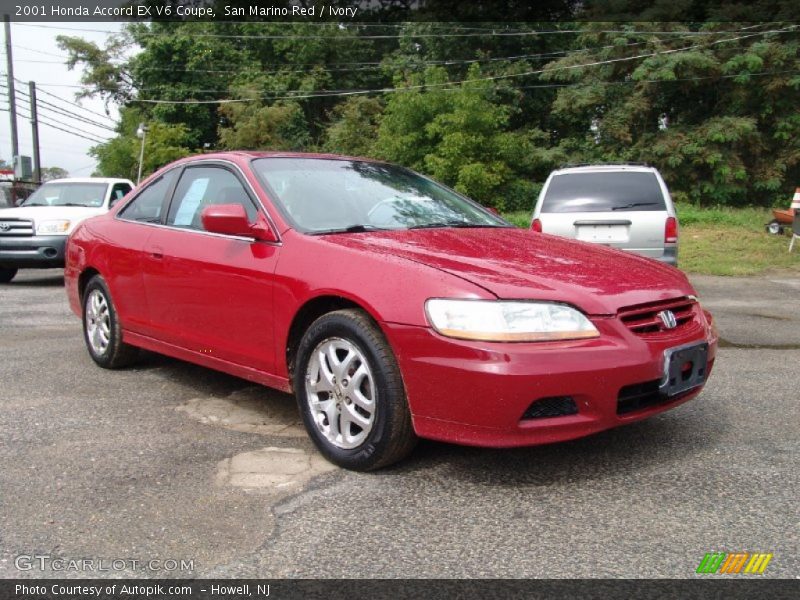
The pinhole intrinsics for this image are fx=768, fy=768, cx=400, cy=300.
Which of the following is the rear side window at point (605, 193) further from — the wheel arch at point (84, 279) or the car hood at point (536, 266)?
the wheel arch at point (84, 279)

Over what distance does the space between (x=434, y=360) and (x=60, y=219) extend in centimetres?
990

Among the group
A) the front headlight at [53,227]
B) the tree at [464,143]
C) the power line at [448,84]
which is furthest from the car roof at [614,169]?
the power line at [448,84]

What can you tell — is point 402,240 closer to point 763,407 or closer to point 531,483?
point 531,483

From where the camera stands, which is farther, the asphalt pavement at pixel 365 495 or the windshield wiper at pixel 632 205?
the windshield wiper at pixel 632 205

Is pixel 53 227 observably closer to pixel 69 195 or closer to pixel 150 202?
pixel 69 195

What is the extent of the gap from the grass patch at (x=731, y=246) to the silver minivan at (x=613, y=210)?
598 centimetres

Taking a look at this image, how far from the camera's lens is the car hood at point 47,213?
37.2 feet

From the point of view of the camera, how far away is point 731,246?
1666 centimetres

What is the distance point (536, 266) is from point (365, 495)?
4.02 ft

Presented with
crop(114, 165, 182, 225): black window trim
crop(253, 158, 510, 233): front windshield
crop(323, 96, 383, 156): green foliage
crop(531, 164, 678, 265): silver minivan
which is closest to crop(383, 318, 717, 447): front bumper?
crop(253, 158, 510, 233): front windshield

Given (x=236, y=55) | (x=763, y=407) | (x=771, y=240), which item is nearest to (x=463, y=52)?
(x=236, y=55)

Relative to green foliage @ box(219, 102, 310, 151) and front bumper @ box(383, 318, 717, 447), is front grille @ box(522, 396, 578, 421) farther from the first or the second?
green foliage @ box(219, 102, 310, 151)

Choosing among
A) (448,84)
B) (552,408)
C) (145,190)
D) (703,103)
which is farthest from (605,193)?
(448,84)

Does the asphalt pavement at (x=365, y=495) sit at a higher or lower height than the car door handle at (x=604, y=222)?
lower
